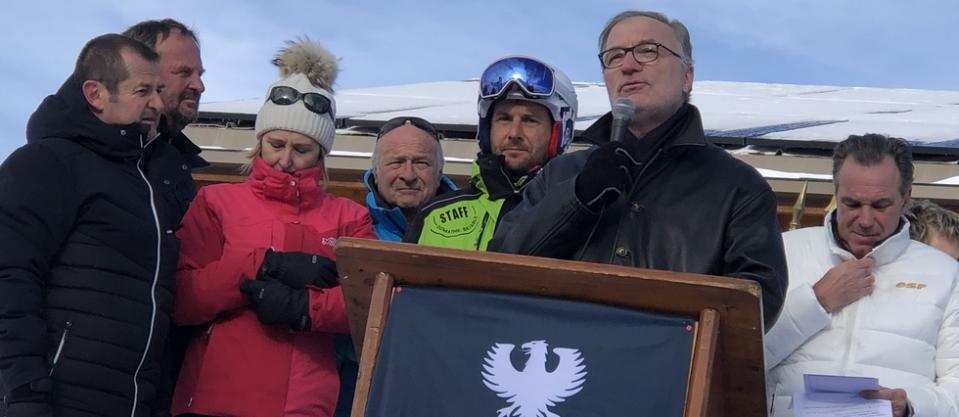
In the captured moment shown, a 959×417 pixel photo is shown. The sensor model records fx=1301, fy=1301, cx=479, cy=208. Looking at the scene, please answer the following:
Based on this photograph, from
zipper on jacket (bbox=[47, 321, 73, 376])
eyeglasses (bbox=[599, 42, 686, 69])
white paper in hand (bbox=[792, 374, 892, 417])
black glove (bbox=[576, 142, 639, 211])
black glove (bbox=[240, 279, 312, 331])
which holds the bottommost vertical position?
zipper on jacket (bbox=[47, 321, 73, 376])

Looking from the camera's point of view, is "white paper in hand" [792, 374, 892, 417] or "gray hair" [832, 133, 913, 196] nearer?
"white paper in hand" [792, 374, 892, 417]

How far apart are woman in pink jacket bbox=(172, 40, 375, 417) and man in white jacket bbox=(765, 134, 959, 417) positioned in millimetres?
1430

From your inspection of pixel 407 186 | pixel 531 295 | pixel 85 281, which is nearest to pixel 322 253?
pixel 407 186

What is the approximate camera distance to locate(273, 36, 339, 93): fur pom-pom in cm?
488

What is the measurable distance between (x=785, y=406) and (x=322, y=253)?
159cm

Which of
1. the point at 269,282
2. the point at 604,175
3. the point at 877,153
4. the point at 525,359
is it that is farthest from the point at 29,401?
the point at 877,153

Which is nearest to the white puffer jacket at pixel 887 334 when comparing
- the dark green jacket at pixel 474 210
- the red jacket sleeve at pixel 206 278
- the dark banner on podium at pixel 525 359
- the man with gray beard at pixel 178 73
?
the dark green jacket at pixel 474 210

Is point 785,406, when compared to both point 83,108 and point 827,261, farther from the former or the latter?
point 83,108

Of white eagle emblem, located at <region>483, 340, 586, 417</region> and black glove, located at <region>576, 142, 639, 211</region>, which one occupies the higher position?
black glove, located at <region>576, 142, 639, 211</region>

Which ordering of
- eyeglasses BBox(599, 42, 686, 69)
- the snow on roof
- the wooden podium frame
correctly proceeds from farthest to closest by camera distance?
the snow on roof, eyeglasses BBox(599, 42, 686, 69), the wooden podium frame

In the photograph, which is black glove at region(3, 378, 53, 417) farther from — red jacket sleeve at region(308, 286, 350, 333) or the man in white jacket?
the man in white jacket

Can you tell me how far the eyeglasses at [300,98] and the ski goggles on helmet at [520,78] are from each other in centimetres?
60

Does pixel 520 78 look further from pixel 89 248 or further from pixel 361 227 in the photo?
pixel 89 248

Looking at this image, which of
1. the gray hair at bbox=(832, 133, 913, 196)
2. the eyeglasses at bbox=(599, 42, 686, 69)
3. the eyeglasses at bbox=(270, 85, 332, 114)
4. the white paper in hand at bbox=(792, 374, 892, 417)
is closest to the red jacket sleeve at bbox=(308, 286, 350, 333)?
the eyeglasses at bbox=(270, 85, 332, 114)
